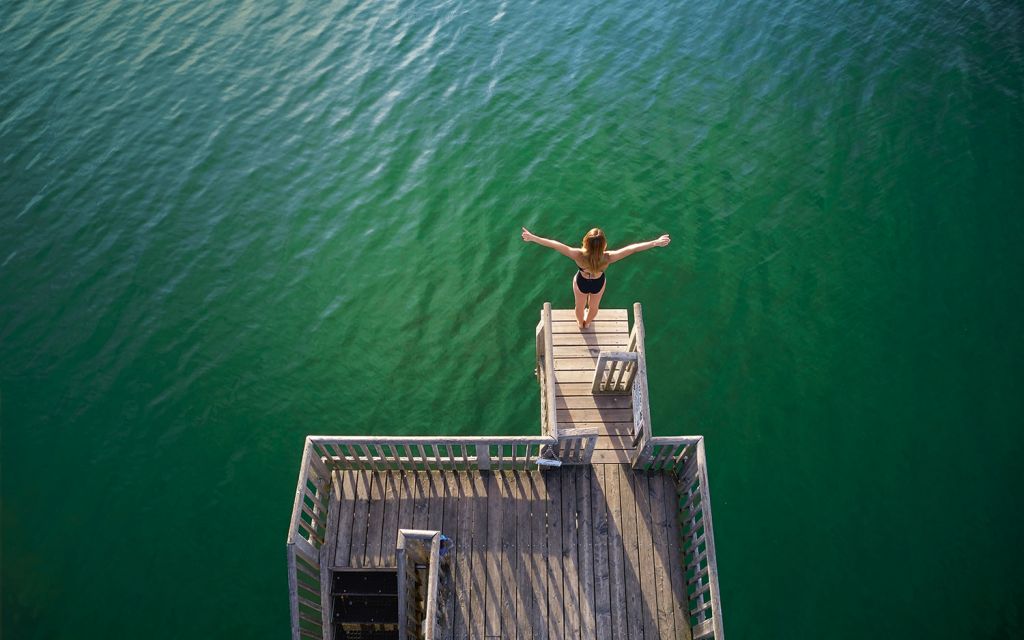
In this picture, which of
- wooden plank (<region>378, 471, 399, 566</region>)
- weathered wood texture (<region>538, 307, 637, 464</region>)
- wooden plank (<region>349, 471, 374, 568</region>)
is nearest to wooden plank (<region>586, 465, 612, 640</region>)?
weathered wood texture (<region>538, 307, 637, 464</region>)

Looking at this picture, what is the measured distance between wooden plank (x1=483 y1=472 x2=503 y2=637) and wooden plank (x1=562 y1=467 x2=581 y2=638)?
890 millimetres

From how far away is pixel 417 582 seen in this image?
7742 mm

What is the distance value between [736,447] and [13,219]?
17683 millimetres

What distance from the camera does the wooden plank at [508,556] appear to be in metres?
7.61

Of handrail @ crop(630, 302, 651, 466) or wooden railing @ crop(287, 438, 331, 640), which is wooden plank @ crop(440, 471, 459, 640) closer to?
wooden railing @ crop(287, 438, 331, 640)

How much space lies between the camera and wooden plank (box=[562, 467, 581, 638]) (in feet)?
24.9

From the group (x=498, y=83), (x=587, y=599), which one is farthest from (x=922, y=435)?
(x=498, y=83)

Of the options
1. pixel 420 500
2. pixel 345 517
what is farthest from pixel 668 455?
pixel 345 517

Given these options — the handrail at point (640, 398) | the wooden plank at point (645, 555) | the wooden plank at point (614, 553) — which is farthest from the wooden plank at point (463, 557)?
the handrail at point (640, 398)

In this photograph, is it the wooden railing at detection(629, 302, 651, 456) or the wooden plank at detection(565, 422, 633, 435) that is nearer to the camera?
the wooden railing at detection(629, 302, 651, 456)

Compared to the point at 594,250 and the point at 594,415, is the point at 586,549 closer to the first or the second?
the point at 594,415

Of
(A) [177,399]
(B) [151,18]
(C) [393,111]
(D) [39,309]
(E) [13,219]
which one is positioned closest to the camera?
(A) [177,399]

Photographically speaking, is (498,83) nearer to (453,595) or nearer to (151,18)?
(151,18)

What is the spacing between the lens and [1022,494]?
10.2 metres
